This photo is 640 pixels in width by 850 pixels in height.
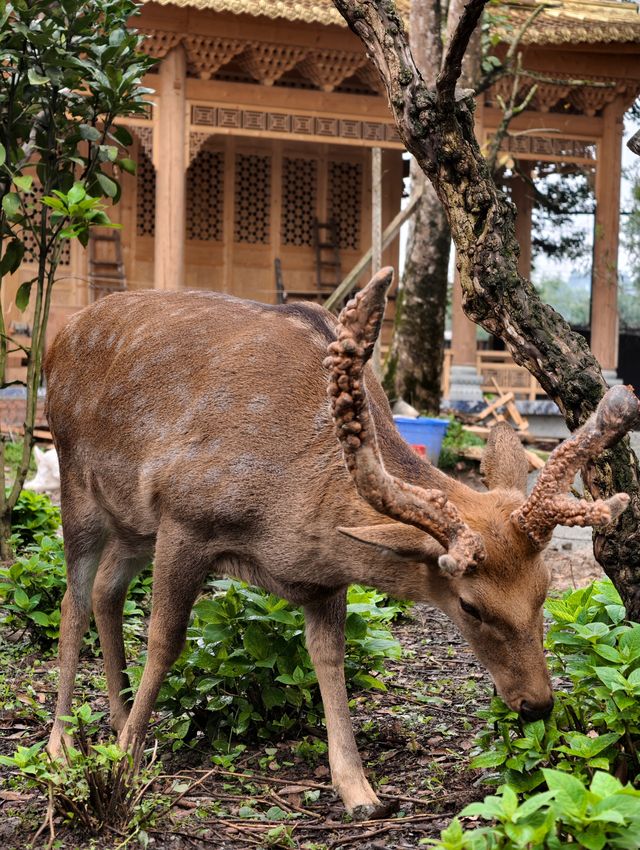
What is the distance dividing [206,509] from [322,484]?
1.50ft

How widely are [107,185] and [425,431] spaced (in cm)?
577

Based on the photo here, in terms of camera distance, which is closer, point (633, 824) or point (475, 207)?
point (633, 824)

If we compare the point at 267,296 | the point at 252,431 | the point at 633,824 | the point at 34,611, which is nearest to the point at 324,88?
the point at 267,296

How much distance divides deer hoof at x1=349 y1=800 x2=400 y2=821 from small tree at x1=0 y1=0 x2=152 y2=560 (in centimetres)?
370

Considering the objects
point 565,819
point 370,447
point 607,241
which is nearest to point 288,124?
point 607,241

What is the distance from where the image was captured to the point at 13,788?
4.31 m

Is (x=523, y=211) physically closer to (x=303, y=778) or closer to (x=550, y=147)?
(x=550, y=147)

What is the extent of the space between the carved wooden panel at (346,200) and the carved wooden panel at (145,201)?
10.5 feet

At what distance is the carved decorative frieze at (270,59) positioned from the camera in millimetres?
16281

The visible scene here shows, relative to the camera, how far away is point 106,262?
19.0 m

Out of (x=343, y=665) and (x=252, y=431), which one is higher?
(x=252, y=431)

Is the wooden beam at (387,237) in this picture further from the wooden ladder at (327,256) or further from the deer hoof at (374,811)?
the deer hoof at (374,811)

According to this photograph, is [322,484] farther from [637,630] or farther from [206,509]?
[637,630]

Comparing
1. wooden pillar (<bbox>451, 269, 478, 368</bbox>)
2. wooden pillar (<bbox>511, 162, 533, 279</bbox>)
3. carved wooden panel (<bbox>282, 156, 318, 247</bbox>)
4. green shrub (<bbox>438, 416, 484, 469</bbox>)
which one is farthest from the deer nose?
wooden pillar (<bbox>511, 162, 533, 279</bbox>)
